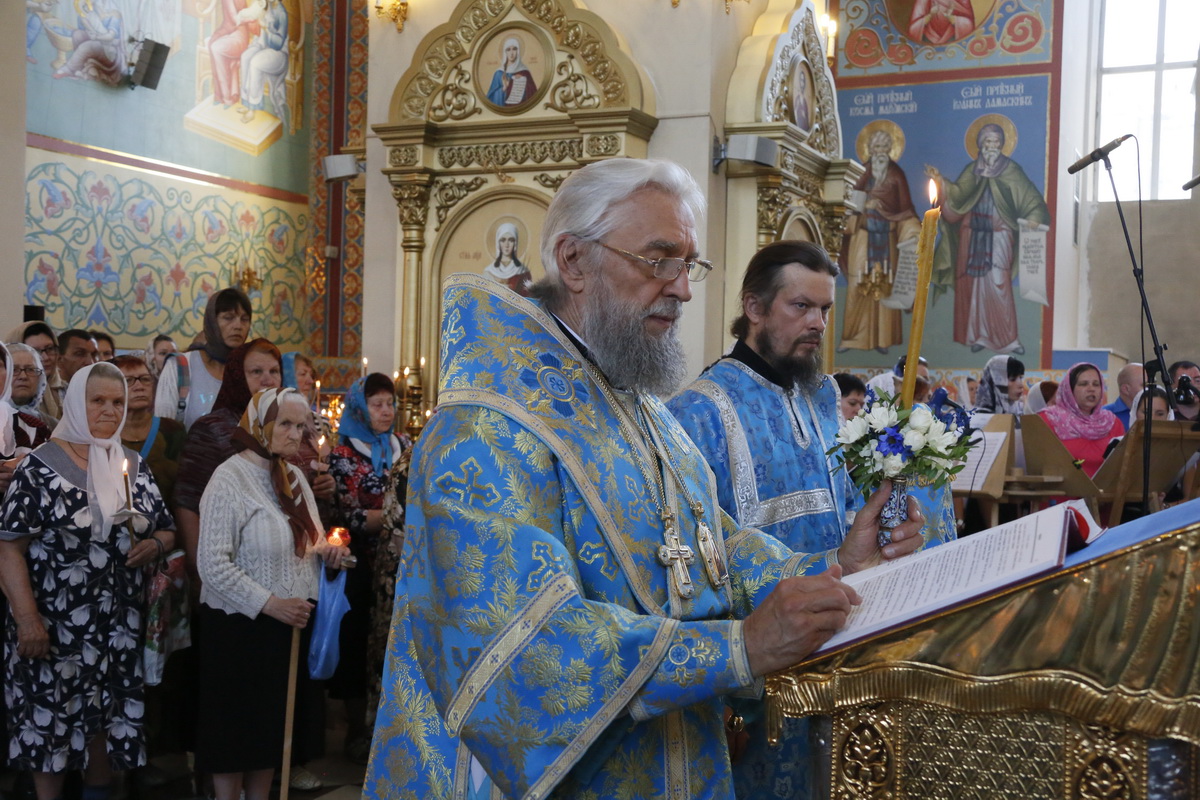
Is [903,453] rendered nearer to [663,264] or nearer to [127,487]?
[663,264]

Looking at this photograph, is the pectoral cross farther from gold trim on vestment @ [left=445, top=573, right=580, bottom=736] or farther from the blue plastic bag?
the blue plastic bag

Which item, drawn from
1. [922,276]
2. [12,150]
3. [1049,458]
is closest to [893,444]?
[922,276]

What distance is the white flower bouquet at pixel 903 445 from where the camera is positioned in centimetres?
195

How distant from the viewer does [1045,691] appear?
1157 millimetres

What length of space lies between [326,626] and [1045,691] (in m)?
3.19

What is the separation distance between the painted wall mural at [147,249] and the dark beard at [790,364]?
8.15 meters

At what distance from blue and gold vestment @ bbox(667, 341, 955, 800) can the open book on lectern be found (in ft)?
3.73

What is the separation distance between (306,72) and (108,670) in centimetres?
950

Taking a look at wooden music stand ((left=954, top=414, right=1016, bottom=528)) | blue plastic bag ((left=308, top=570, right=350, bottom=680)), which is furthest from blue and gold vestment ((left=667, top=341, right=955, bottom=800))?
wooden music stand ((left=954, top=414, right=1016, bottom=528))

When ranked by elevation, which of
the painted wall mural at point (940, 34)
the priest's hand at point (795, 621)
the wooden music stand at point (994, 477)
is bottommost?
the wooden music stand at point (994, 477)

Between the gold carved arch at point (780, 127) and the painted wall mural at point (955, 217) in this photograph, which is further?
the painted wall mural at point (955, 217)

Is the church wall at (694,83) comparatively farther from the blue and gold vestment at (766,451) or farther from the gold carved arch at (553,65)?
the blue and gold vestment at (766,451)

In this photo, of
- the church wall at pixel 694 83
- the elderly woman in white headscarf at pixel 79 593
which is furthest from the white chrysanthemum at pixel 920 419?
the church wall at pixel 694 83

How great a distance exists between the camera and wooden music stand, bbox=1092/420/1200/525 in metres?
5.75
